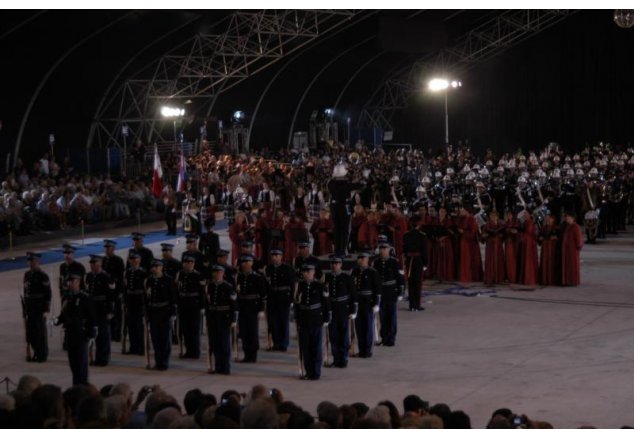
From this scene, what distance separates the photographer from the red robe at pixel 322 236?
21266mm

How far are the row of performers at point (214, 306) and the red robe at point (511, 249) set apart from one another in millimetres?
5299

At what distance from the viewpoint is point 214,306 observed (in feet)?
45.9

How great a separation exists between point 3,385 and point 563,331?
26.7 feet

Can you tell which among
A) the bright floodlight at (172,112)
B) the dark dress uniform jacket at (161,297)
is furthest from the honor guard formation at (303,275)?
the bright floodlight at (172,112)

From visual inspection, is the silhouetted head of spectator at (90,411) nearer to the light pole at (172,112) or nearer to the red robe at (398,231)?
the red robe at (398,231)

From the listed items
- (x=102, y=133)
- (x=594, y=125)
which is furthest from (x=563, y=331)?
(x=594, y=125)

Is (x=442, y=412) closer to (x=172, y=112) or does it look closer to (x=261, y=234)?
(x=261, y=234)

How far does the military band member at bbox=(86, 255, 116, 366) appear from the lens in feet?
48.0

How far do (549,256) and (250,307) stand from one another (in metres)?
7.82

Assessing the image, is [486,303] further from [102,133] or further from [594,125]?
[594,125]

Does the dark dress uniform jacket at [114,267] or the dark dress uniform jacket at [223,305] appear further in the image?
the dark dress uniform jacket at [114,267]

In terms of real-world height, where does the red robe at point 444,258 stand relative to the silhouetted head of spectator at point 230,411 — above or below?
above

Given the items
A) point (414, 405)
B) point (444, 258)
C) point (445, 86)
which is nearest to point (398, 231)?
point (444, 258)

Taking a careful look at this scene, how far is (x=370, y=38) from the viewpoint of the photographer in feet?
138
